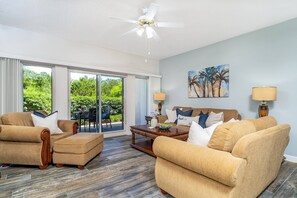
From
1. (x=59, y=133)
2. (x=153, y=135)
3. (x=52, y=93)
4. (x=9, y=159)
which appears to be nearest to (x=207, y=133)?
(x=153, y=135)

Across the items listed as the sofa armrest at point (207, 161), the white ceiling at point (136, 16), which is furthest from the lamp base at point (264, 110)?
the sofa armrest at point (207, 161)

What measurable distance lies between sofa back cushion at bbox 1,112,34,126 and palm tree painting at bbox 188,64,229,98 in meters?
3.91

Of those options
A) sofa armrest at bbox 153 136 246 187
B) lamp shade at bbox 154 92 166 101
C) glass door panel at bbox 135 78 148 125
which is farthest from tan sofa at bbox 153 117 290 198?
glass door panel at bbox 135 78 148 125

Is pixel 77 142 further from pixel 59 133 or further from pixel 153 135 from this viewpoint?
pixel 153 135

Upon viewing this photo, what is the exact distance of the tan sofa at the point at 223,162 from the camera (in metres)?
1.23

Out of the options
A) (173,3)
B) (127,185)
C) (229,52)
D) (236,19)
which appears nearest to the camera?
(127,185)

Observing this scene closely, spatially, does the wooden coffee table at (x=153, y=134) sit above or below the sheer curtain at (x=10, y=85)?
below

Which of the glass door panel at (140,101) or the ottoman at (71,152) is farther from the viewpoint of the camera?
the glass door panel at (140,101)

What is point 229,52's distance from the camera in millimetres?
3783

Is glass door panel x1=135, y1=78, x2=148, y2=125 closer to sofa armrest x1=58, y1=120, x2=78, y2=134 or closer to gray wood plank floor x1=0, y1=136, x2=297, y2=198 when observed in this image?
sofa armrest x1=58, y1=120, x2=78, y2=134

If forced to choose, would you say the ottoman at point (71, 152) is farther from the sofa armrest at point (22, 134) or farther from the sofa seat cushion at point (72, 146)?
the sofa armrest at point (22, 134)

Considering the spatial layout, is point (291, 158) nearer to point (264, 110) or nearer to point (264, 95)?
point (264, 110)

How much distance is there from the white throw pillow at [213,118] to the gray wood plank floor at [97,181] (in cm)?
133

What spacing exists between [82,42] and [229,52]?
3673 mm
